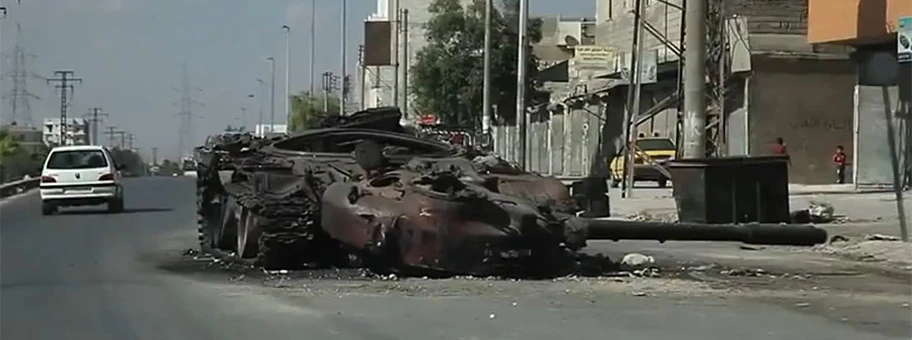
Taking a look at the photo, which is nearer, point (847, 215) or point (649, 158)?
point (847, 215)

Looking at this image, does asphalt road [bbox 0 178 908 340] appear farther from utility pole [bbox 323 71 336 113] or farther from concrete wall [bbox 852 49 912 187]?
utility pole [bbox 323 71 336 113]

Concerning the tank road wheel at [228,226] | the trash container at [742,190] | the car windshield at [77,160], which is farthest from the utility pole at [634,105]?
the tank road wheel at [228,226]

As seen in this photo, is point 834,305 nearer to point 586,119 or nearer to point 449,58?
point 586,119

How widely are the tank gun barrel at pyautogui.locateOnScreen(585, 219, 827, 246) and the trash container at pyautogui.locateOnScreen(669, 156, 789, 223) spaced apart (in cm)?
606

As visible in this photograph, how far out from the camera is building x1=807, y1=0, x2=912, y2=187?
34594 millimetres

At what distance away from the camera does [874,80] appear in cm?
3800

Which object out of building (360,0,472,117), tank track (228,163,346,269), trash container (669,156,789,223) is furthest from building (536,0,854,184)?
tank track (228,163,346,269)

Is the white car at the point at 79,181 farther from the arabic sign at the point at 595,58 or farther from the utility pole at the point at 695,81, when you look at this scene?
the arabic sign at the point at 595,58

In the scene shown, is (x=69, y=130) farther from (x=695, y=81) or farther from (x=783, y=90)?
(x=695, y=81)

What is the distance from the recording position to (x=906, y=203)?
3083cm

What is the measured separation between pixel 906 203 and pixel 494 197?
1665 cm

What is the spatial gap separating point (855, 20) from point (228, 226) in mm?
19167

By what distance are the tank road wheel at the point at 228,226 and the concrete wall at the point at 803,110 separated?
28.1 m

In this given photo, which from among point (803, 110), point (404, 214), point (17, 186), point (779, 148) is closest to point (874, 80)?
point (779, 148)
